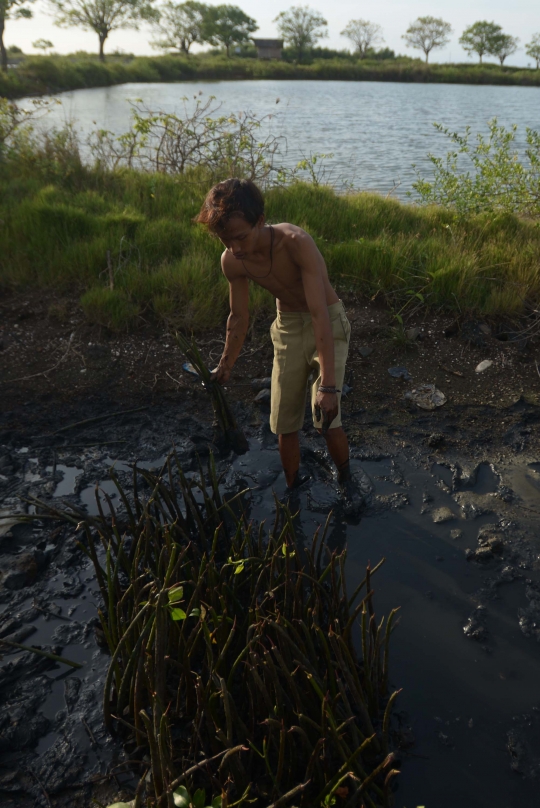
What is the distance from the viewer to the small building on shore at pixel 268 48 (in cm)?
5028

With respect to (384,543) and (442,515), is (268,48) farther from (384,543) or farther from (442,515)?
(384,543)

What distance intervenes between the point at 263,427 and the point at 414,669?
6.68 feet

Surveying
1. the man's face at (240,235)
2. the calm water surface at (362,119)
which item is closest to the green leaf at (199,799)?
the man's face at (240,235)

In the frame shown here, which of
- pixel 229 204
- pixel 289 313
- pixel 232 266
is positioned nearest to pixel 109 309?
pixel 232 266

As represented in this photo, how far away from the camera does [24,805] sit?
2082mm

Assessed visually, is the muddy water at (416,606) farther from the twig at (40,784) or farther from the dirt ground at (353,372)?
the dirt ground at (353,372)

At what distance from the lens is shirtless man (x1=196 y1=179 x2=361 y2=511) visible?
266cm

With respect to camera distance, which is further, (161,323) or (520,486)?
(161,323)

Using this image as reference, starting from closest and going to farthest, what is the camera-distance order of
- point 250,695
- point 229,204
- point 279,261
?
point 250,695
point 229,204
point 279,261

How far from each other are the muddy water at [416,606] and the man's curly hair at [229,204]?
1.73 meters

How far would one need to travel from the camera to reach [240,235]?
105 inches

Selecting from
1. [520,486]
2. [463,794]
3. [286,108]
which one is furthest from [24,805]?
[286,108]

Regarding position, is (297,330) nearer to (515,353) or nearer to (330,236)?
(515,353)

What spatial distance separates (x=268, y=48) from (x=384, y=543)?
56.7 m
